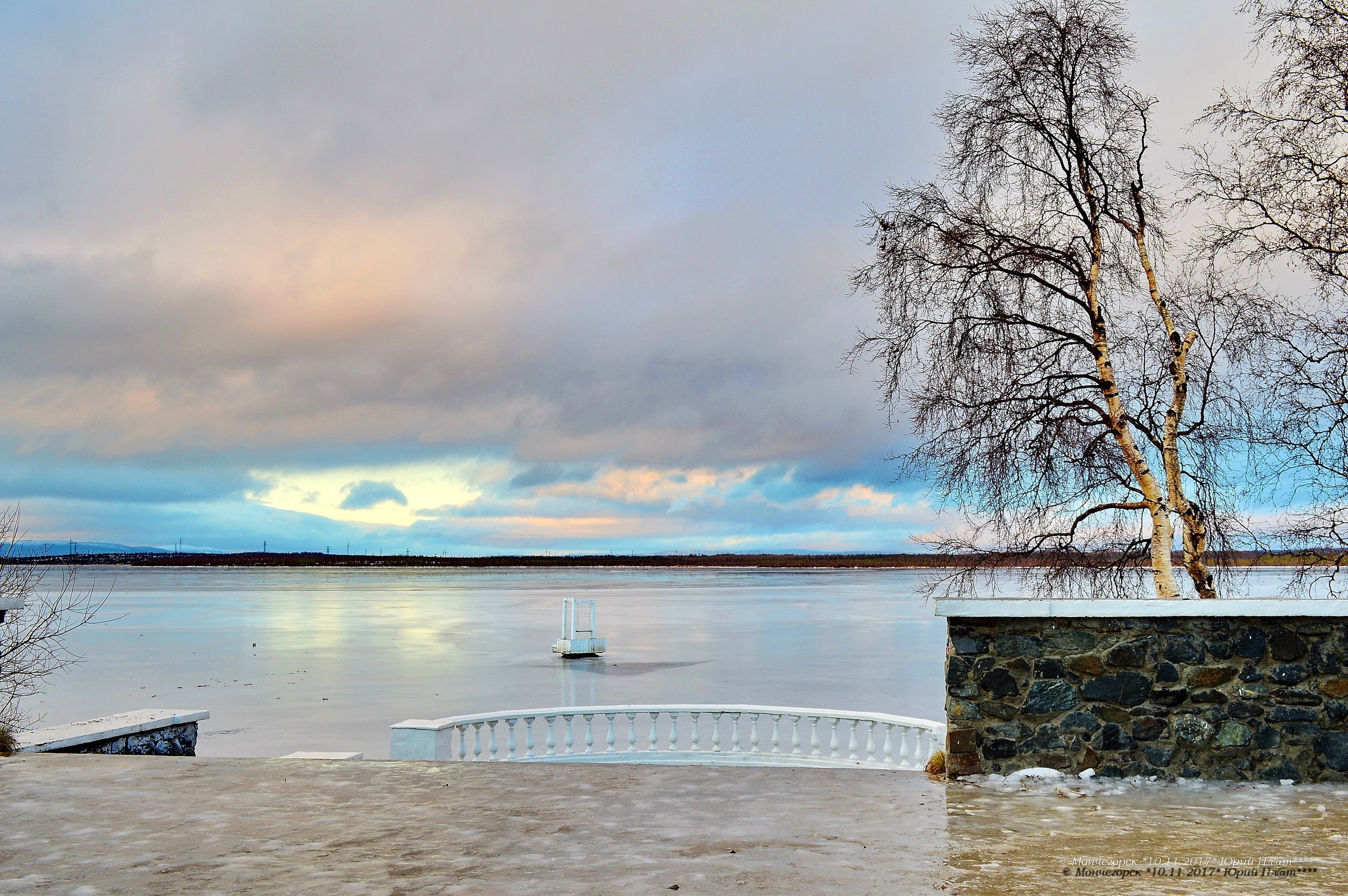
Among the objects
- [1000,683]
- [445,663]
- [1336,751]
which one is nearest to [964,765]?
[1000,683]

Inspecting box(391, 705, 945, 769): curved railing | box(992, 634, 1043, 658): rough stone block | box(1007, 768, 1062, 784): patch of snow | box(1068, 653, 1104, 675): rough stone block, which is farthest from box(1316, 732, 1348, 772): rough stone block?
box(391, 705, 945, 769): curved railing

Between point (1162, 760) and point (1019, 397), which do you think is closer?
point (1162, 760)

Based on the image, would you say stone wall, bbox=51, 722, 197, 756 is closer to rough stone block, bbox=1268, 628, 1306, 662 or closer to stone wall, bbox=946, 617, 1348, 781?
stone wall, bbox=946, 617, 1348, 781

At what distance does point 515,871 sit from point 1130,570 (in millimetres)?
8695

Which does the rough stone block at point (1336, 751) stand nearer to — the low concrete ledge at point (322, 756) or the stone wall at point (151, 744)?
the low concrete ledge at point (322, 756)

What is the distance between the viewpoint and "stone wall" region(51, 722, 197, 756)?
848 centimetres

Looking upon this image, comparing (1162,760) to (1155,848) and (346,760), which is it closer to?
(1155,848)

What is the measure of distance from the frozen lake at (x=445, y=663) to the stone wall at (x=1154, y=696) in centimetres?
1304

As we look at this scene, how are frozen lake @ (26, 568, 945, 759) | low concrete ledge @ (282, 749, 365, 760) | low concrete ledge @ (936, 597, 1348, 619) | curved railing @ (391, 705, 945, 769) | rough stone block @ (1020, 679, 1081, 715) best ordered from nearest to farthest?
low concrete ledge @ (936, 597, 1348, 619), rough stone block @ (1020, 679, 1081, 715), low concrete ledge @ (282, 749, 365, 760), curved railing @ (391, 705, 945, 769), frozen lake @ (26, 568, 945, 759)

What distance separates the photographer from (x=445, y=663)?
42688mm

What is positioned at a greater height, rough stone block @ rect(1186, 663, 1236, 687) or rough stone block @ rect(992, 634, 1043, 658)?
rough stone block @ rect(992, 634, 1043, 658)

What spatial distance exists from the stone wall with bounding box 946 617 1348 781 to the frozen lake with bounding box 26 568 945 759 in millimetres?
13043

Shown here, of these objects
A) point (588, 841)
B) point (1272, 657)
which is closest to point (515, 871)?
point (588, 841)

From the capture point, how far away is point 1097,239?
10.7m
